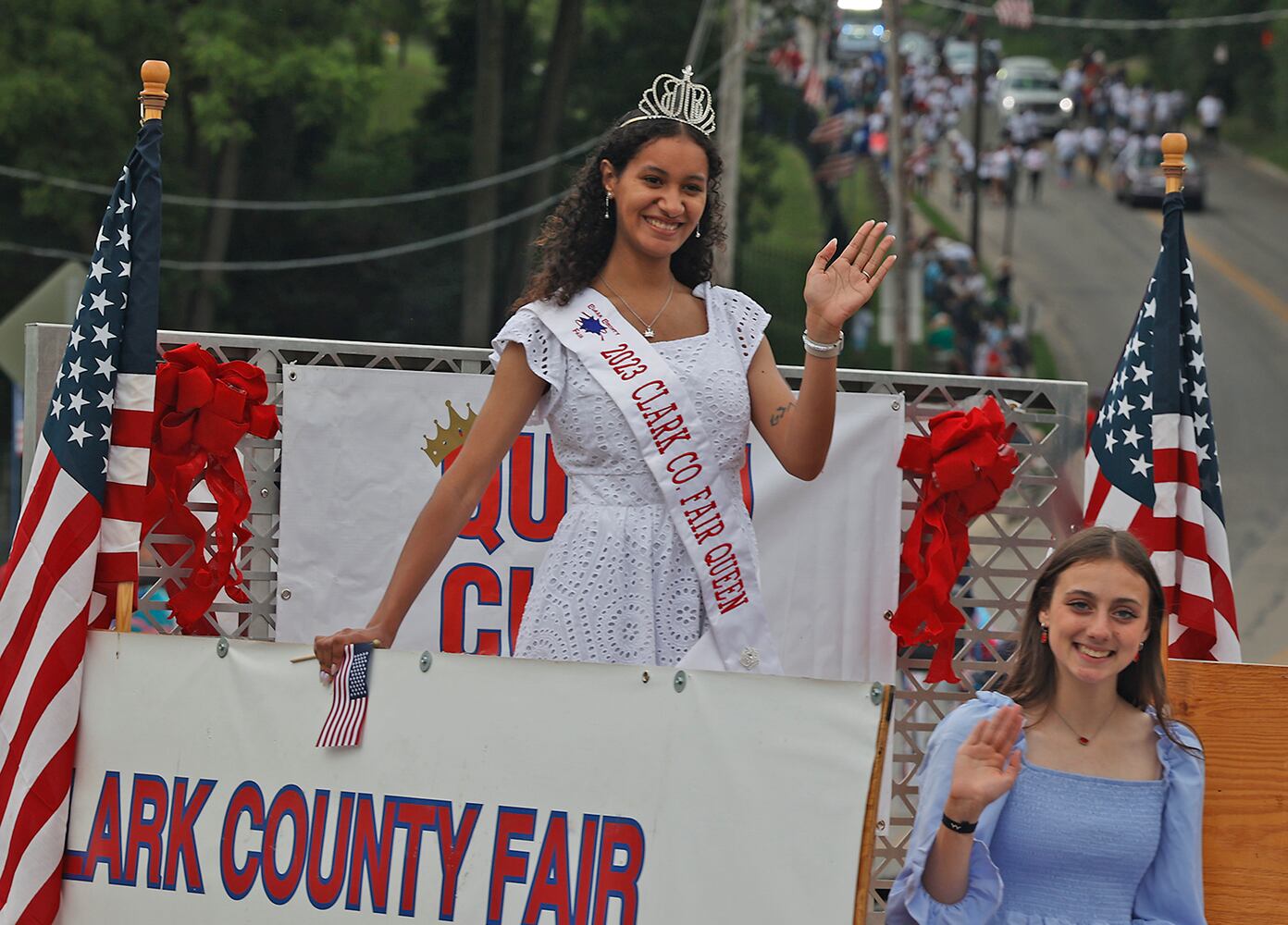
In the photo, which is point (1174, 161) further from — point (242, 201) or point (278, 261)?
point (242, 201)

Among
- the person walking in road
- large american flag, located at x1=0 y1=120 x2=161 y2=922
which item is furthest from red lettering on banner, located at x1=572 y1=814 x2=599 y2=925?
the person walking in road

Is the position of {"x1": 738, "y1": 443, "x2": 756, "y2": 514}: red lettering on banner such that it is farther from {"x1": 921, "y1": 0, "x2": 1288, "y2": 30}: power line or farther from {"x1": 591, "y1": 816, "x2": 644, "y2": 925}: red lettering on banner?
{"x1": 921, "y1": 0, "x2": 1288, "y2": 30}: power line

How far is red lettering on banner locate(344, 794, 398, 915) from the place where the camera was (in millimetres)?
3824

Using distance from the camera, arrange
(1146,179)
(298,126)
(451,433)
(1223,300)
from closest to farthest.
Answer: (451,433) < (298,126) < (1223,300) < (1146,179)

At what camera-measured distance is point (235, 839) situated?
3945 millimetres

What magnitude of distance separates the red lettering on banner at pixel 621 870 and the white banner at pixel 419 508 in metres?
1.88

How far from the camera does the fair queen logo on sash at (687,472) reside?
3.96 metres

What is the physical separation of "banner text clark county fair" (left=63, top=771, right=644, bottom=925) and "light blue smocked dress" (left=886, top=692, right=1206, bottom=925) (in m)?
0.61

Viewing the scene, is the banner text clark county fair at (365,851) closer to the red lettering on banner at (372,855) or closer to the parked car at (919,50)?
the red lettering on banner at (372,855)

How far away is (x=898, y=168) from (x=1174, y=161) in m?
19.6

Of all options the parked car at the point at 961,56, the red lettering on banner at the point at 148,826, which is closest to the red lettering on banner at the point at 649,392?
the red lettering on banner at the point at 148,826

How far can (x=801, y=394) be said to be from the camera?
3.92m

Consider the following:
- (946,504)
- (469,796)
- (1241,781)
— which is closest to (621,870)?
(469,796)

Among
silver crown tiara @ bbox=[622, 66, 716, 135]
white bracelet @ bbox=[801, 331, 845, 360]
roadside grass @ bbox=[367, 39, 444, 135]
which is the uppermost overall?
roadside grass @ bbox=[367, 39, 444, 135]
